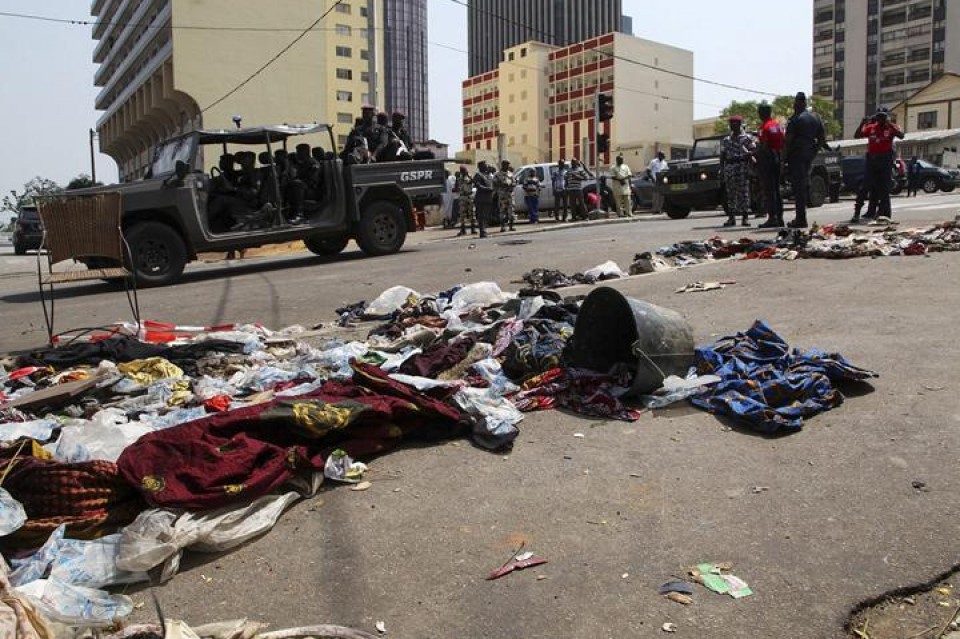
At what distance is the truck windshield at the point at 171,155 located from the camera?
1088 centimetres

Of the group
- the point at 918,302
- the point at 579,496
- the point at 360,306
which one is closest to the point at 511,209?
the point at 360,306

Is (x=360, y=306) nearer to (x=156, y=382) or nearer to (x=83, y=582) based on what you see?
(x=156, y=382)

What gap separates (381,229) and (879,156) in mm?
7843

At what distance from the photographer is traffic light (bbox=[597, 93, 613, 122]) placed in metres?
24.0

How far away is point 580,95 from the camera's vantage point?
98.4m

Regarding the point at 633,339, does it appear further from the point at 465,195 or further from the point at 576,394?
the point at 465,195

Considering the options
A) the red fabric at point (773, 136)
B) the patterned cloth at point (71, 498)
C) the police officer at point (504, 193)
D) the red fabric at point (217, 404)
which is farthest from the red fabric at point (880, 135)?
the patterned cloth at point (71, 498)

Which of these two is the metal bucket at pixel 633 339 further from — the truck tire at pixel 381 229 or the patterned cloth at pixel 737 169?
the patterned cloth at pixel 737 169

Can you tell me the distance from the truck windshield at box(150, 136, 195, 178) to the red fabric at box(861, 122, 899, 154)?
396 inches

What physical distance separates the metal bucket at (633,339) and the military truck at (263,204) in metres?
7.25

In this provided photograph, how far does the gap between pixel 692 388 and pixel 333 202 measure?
8.93 metres

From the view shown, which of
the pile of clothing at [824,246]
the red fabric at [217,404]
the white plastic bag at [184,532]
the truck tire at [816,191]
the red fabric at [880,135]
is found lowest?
the white plastic bag at [184,532]

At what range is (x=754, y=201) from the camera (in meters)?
15.1

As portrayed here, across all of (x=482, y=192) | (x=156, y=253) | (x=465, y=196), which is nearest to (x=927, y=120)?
(x=465, y=196)
